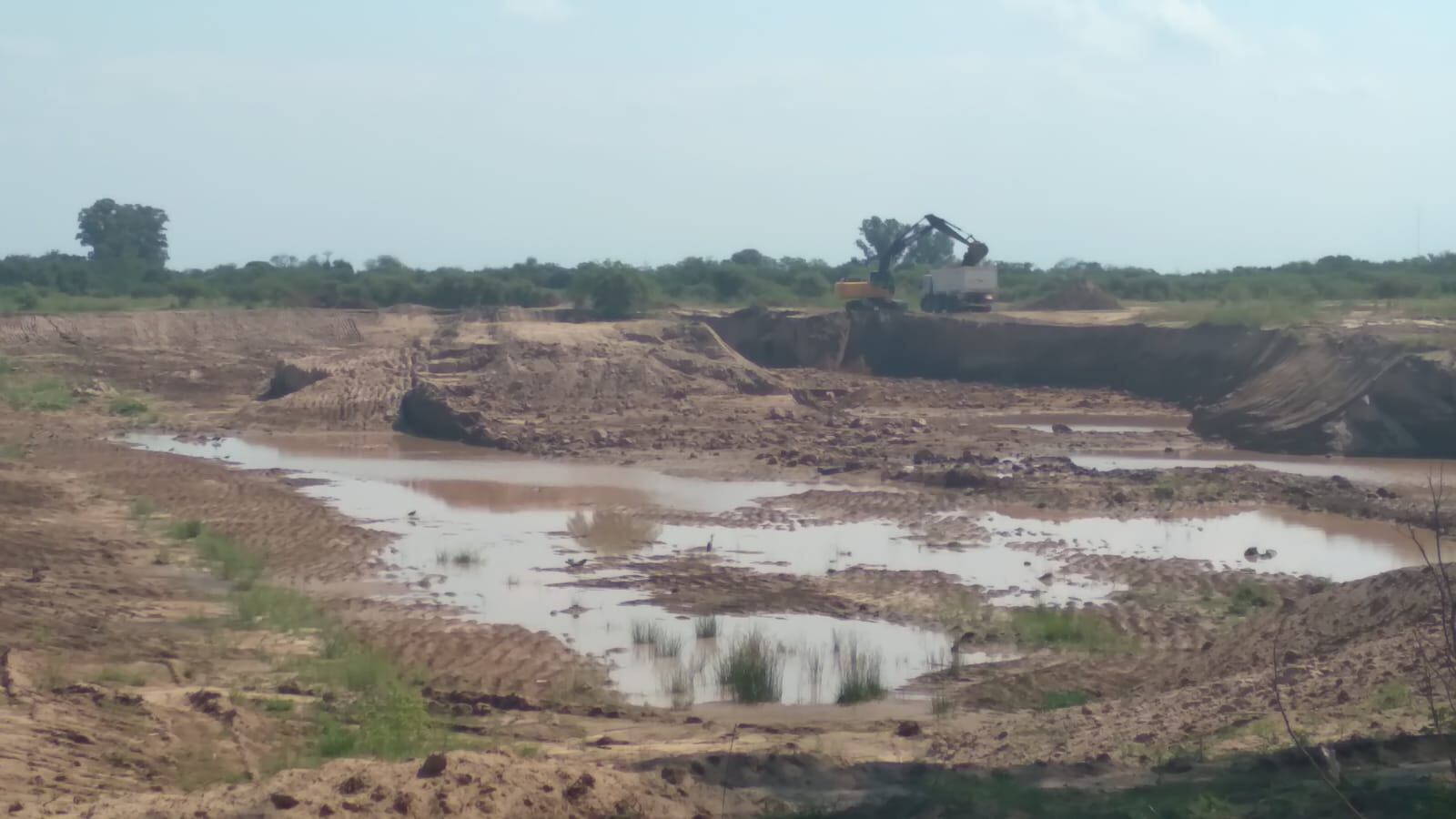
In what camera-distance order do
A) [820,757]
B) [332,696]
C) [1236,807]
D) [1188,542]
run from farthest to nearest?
[1188,542] → [332,696] → [820,757] → [1236,807]

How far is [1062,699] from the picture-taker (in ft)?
35.1

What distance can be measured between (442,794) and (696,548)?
1190cm

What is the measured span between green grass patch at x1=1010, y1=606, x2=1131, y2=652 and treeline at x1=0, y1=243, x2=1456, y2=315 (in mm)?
31842

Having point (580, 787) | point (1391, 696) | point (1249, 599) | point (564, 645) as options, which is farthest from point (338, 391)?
point (1391, 696)

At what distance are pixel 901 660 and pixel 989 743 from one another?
3910 mm

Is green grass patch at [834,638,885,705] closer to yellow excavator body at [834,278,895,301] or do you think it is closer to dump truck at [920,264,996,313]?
dump truck at [920,264,996,313]

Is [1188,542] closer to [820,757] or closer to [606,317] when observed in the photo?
[820,757]

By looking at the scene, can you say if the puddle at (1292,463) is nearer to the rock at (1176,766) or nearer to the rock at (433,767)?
the rock at (1176,766)

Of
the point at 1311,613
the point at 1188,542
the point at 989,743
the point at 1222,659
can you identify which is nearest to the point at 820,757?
the point at 989,743

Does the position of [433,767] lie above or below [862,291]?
below

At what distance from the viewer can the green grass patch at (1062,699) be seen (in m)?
10.5

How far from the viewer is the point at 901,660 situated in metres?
12.8

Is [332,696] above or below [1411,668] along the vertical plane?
below

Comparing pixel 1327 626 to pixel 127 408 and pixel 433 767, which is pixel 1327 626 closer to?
pixel 433 767
